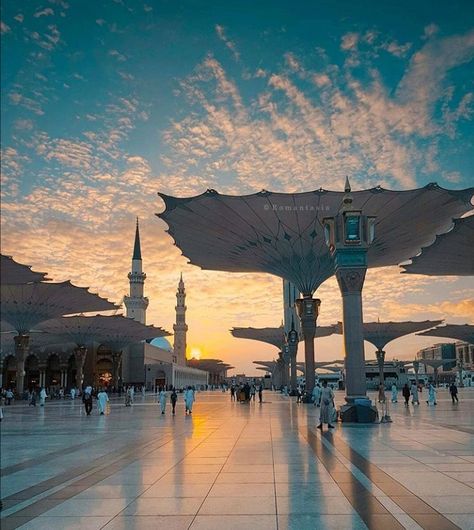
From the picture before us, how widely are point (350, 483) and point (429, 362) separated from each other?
12416 centimetres

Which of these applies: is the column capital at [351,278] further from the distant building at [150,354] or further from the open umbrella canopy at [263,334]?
the distant building at [150,354]

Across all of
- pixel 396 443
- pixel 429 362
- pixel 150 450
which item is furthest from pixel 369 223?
pixel 429 362

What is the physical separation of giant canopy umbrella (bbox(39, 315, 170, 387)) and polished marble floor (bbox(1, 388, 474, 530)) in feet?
166

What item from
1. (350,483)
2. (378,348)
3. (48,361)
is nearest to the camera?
(350,483)

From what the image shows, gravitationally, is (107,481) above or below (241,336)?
below

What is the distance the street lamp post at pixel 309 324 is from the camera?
37094 mm

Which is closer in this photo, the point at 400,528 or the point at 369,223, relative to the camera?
the point at 400,528

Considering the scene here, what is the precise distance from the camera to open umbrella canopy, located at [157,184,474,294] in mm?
29500

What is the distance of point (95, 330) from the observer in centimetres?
6700

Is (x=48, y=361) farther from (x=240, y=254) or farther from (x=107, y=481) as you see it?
(x=107, y=481)

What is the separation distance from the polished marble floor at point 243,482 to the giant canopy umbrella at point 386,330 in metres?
55.9

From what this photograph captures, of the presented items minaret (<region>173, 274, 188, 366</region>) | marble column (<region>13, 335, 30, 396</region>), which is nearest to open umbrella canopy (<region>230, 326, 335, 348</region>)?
marble column (<region>13, 335, 30, 396</region>)

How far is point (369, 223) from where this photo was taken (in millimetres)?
21047

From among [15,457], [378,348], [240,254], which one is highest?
[240,254]
